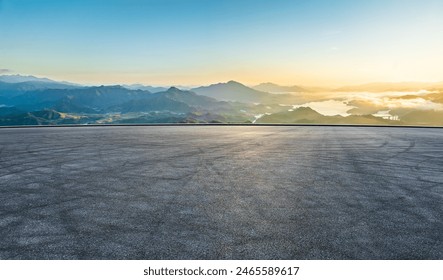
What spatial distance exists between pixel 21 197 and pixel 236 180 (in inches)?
210

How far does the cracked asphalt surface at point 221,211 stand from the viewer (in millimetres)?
4590

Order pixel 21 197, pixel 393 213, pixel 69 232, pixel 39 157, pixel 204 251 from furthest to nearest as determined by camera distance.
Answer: pixel 39 157, pixel 21 197, pixel 393 213, pixel 69 232, pixel 204 251

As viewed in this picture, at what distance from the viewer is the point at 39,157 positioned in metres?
13.6

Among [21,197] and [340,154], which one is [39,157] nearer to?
[21,197]

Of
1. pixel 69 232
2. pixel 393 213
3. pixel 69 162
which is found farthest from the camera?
pixel 69 162

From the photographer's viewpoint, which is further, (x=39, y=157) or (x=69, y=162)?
(x=39, y=157)

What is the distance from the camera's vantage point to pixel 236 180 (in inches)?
358

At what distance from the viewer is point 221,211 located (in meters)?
6.23

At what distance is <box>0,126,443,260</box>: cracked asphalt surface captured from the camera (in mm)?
4590

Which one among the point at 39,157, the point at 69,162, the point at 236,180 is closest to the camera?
the point at 236,180

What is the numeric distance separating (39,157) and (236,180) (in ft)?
30.8
